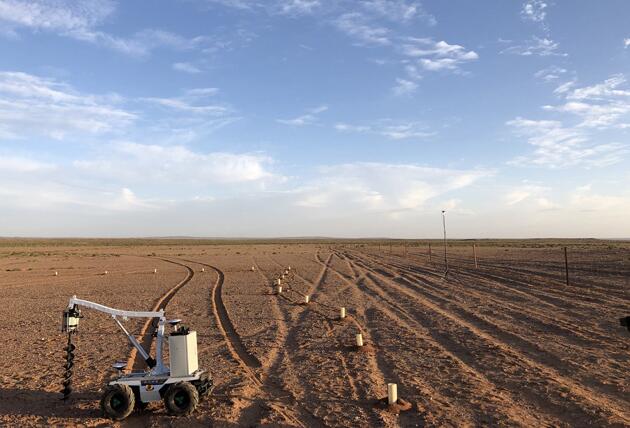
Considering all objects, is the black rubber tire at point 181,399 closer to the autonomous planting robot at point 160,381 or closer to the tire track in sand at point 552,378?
the autonomous planting robot at point 160,381

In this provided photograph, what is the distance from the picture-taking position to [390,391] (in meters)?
7.77

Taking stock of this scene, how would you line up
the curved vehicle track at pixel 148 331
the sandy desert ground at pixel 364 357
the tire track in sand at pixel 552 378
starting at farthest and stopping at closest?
the curved vehicle track at pixel 148 331 → the sandy desert ground at pixel 364 357 → the tire track in sand at pixel 552 378

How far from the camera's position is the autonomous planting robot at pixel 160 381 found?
7492mm

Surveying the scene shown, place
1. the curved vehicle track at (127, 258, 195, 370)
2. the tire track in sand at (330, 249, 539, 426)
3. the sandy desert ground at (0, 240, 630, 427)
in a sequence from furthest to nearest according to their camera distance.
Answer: the curved vehicle track at (127, 258, 195, 370)
the sandy desert ground at (0, 240, 630, 427)
the tire track in sand at (330, 249, 539, 426)

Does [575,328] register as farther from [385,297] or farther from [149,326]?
[149,326]

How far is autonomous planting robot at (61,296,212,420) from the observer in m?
7.49

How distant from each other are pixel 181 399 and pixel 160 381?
463 millimetres

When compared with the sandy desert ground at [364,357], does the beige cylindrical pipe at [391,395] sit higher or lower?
higher

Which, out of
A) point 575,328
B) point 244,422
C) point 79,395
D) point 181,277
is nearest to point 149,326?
point 79,395

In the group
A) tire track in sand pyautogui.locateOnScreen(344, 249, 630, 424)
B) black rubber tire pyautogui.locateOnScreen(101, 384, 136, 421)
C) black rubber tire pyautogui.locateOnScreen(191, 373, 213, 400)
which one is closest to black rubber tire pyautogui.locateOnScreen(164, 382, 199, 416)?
black rubber tire pyautogui.locateOnScreen(191, 373, 213, 400)

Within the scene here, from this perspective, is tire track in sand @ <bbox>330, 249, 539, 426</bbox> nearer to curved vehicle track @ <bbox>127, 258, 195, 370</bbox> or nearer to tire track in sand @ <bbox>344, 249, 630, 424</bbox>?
tire track in sand @ <bbox>344, 249, 630, 424</bbox>

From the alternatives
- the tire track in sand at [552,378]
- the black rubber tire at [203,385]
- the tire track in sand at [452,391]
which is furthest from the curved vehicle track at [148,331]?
the tire track in sand at [552,378]

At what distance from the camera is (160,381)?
767 cm

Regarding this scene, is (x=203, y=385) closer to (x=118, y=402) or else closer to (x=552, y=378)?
(x=118, y=402)
